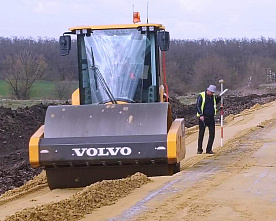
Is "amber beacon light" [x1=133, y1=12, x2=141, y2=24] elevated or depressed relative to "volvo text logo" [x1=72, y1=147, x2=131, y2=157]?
elevated

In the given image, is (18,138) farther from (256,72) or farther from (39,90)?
(256,72)

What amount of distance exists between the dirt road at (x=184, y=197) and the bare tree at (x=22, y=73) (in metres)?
48.3

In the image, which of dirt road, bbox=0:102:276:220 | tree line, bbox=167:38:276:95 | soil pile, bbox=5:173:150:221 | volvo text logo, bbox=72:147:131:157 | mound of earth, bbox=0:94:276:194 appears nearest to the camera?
soil pile, bbox=5:173:150:221

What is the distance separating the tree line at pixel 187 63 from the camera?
60.3 m

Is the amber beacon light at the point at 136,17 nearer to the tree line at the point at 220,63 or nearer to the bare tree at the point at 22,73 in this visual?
the bare tree at the point at 22,73

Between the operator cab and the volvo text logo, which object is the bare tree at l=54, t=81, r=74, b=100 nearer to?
the operator cab

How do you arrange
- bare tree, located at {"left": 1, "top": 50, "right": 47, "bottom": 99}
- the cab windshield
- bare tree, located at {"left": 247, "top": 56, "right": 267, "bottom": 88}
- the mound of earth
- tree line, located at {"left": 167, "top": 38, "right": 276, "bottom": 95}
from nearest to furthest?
the cab windshield, the mound of earth, bare tree, located at {"left": 1, "top": 50, "right": 47, "bottom": 99}, tree line, located at {"left": 167, "top": 38, "right": 276, "bottom": 95}, bare tree, located at {"left": 247, "top": 56, "right": 267, "bottom": 88}

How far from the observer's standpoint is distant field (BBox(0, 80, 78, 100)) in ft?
193

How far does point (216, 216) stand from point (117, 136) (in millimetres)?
3029

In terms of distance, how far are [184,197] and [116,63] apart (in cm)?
357

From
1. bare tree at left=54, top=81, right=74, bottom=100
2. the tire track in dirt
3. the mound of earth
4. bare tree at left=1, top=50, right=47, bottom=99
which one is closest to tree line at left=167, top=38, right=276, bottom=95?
bare tree at left=54, top=81, right=74, bottom=100

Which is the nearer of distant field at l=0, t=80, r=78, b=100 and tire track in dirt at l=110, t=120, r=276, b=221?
tire track in dirt at l=110, t=120, r=276, b=221

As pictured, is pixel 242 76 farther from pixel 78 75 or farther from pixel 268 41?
pixel 78 75

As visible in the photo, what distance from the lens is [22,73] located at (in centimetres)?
5978
